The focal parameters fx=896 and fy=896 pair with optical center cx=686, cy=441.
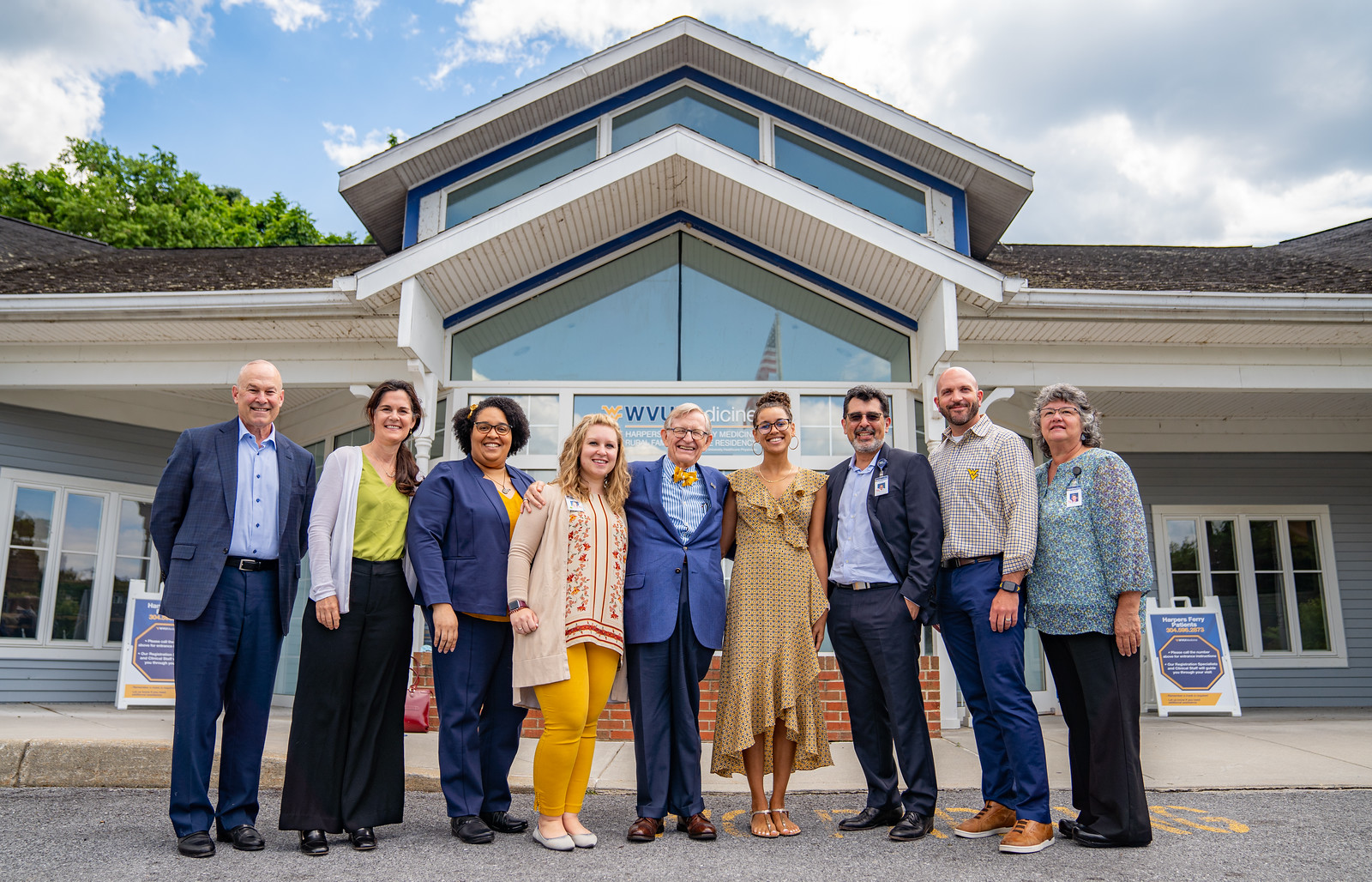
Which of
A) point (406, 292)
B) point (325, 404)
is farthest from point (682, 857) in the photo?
point (325, 404)

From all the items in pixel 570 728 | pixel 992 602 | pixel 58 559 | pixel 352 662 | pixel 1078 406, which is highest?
pixel 1078 406

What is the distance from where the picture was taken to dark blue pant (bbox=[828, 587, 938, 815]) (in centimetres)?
360

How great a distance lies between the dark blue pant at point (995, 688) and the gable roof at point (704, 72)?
4.88 metres

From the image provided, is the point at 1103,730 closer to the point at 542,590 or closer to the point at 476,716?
the point at 542,590

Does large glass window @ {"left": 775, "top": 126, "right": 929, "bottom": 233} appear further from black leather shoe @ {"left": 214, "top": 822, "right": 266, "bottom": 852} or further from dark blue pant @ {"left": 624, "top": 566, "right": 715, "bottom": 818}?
black leather shoe @ {"left": 214, "top": 822, "right": 266, "bottom": 852}

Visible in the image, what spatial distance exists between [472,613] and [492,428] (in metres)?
0.76

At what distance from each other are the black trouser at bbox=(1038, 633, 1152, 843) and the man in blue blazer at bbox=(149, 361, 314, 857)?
3088 millimetres

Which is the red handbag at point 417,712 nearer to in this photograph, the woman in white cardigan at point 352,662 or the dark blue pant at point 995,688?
the woman in white cardigan at point 352,662

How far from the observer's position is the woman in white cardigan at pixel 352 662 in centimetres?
335

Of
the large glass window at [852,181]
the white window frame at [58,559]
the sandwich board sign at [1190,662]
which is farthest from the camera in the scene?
the white window frame at [58,559]

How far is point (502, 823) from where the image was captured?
11.8ft

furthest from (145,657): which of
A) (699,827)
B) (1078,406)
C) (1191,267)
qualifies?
(1191,267)

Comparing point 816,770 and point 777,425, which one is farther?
point 816,770

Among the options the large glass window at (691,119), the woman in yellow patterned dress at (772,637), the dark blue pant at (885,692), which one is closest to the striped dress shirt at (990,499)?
the dark blue pant at (885,692)
